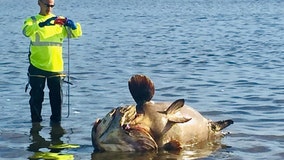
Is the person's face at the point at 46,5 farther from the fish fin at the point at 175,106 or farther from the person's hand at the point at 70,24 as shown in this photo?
the fish fin at the point at 175,106

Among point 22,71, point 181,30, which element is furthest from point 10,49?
point 181,30

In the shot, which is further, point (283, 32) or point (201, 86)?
point (283, 32)

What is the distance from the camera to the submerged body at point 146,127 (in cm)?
923

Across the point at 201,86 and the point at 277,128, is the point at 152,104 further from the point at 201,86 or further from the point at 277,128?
the point at 201,86

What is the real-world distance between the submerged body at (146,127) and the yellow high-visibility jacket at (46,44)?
1.85 metres

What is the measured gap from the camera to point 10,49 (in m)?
26.2

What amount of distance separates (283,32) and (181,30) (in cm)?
581

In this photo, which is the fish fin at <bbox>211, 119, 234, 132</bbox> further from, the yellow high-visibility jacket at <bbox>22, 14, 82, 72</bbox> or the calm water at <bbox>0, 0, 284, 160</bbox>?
the yellow high-visibility jacket at <bbox>22, 14, 82, 72</bbox>

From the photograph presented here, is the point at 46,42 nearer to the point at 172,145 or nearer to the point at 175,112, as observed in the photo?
the point at 175,112

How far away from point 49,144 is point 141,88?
1617mm

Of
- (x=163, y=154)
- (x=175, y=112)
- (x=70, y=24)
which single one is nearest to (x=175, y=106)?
(x=175, y=112)

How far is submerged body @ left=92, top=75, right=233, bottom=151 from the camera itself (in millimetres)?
9234

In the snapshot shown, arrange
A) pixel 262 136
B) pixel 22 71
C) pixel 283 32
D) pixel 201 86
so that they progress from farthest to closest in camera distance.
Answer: pixel 283 32
pixel 22 71
pixel 201 86
pixel 262 136

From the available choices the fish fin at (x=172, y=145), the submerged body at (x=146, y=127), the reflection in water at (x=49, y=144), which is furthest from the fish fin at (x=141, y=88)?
the reflection in water at (x=49, y=144)
